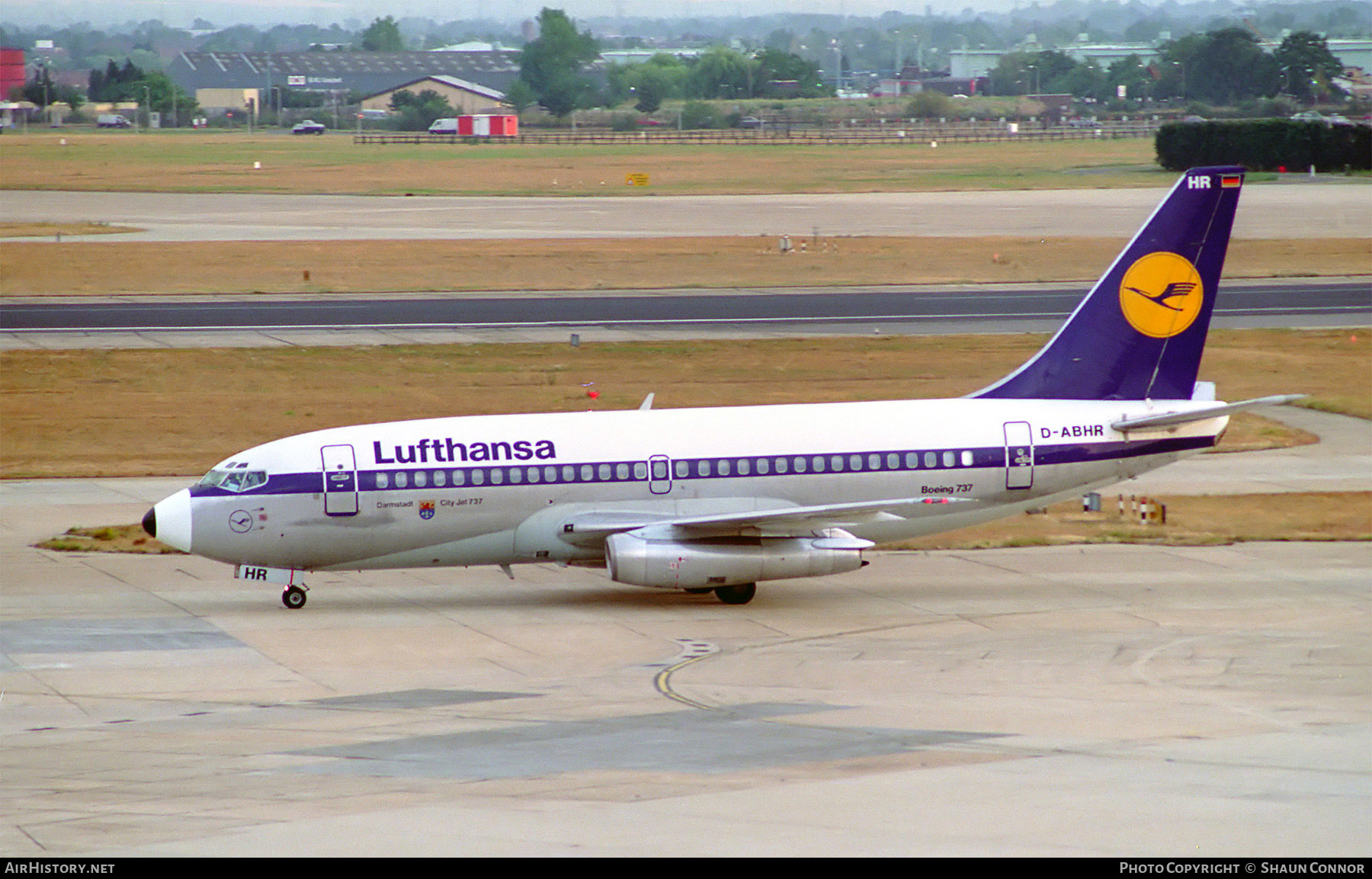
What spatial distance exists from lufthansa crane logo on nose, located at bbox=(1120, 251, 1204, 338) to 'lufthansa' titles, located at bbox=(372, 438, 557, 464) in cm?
1265

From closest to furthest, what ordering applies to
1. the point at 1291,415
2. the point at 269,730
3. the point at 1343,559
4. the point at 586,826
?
the point at 586,826 → the point at 269,730 → the point at 1343,559 → the point at 1291,415

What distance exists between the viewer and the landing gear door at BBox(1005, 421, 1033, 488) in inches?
1335

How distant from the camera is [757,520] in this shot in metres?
31.4

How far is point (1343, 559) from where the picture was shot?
36.2 m

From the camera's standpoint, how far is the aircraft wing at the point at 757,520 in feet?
103

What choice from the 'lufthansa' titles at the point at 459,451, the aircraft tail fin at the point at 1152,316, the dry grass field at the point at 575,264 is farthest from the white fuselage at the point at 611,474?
the dry grass field at the point at 575,264

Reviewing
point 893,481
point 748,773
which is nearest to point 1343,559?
point 893,481

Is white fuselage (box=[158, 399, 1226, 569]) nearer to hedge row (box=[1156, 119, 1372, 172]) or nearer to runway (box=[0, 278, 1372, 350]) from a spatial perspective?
runway (box=[0, 278, 1372, 350])

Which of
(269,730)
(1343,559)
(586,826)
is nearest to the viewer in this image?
(586,826)

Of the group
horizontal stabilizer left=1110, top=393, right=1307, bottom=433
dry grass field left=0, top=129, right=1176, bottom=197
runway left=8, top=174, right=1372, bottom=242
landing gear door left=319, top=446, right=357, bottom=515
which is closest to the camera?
landing gear door left=319, top=446, right=357, bottom=515

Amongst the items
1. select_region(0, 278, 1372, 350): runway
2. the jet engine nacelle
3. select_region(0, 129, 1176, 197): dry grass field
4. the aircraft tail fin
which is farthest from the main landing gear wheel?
select_region(0, 129, 1176, 197): dry grass field

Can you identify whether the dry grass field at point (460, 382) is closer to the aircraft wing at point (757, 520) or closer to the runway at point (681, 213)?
the aircraft wing at point (757, 520)

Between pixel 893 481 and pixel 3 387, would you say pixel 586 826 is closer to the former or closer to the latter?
pixel 893 481

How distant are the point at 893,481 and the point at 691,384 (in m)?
24.9
